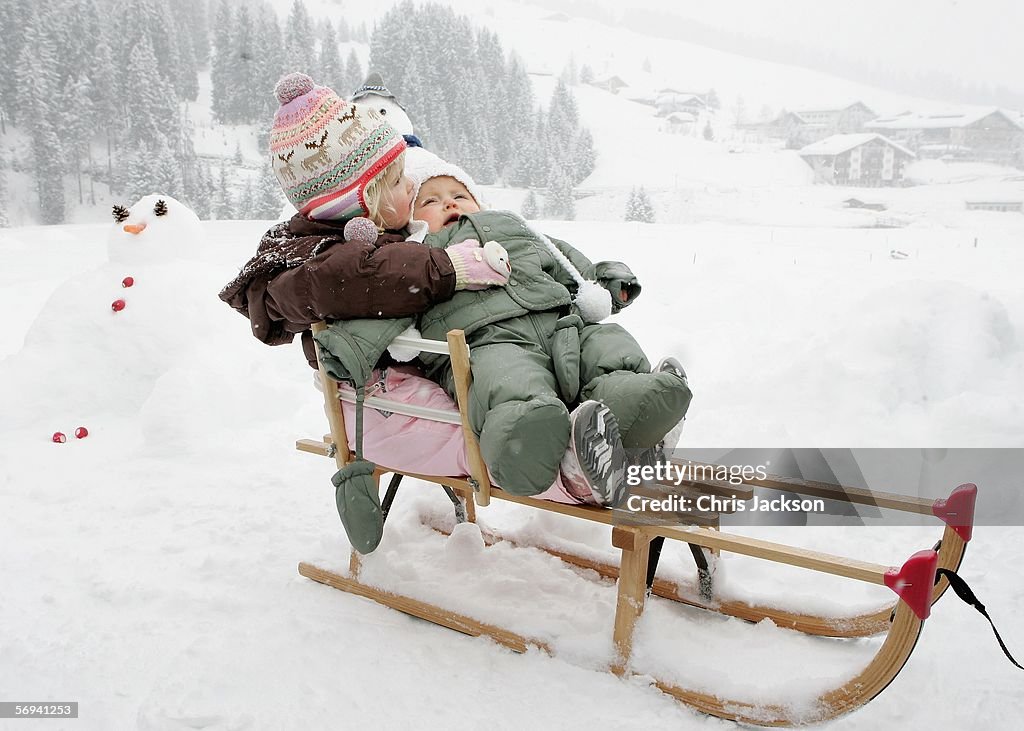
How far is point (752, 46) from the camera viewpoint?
3824 millimetres

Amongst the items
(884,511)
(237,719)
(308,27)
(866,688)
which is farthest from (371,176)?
(308,27)

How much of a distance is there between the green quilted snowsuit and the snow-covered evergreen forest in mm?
3069

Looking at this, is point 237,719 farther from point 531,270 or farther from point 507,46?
point 507,46

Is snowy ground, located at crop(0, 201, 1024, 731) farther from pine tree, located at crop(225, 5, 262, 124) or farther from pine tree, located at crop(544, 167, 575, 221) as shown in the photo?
pine tree, located at crop(225, 5, 262, 124)

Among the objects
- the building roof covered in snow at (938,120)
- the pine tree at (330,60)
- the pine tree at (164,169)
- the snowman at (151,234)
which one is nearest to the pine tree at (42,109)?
the pine tree at (164,169)

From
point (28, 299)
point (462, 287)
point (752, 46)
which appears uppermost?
point (752, 46)

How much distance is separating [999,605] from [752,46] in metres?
3.26

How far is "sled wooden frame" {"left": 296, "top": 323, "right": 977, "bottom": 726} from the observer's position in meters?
1.03

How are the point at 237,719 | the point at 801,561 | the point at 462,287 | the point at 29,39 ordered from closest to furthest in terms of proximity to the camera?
the point at 801,561 → the point at 237,719 → the point at 462,287 → the point at 29,39

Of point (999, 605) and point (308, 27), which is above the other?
point (308, 27)

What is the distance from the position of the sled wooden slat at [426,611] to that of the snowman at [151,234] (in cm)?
186

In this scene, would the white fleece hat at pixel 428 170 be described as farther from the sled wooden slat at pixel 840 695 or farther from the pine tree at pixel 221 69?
the pine tree at pixel 221 69

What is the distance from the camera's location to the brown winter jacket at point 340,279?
1.32m

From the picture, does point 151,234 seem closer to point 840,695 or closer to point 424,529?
point 424,529
